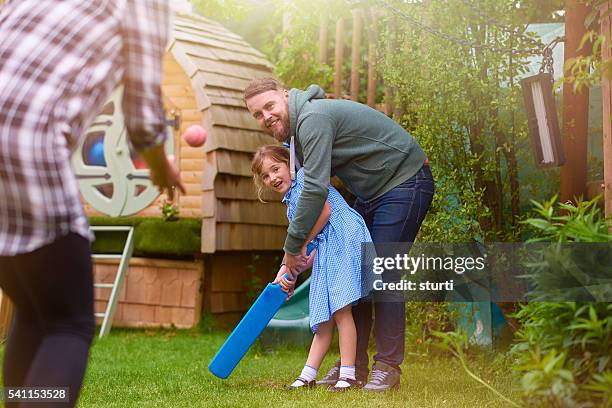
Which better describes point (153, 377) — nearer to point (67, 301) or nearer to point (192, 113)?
point (67, 301)

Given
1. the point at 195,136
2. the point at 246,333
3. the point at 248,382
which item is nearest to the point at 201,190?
the point at 195,136

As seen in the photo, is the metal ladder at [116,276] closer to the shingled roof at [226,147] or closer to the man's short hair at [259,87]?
the shingled roof at [226,147]

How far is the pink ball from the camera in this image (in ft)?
20.5

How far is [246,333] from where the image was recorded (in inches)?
137

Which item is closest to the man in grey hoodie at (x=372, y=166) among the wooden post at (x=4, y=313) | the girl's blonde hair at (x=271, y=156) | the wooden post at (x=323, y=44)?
the girl's blonde hair at (x=271, y=156)

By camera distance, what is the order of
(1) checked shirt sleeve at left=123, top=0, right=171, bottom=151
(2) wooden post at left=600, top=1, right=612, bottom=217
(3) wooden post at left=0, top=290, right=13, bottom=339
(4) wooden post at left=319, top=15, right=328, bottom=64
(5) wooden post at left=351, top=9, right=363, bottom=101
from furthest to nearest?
(4) wooden post at left=319, top=15, right=328, bottom=64 → (5) wooden post at left=351, top=9, right=363, bottom=101 → (3) wooden post at left=0, top=290, right=13, bottom=339 → (2) wooden post at left=600, top=1, right=612, bottom=217 → (1) checked shirt sleeve at left=123, top=0, right=171, bottom=151

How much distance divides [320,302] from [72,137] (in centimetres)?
195

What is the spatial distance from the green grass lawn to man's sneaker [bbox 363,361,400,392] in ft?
0.21

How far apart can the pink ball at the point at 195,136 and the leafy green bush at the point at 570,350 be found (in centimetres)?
438

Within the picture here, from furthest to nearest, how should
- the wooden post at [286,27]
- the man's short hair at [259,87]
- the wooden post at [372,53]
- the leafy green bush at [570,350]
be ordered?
the wooden post at [286,27] < the wooden post at [372,53] < the man's short hair at [259,87] < the leafy green bush at [570,350]

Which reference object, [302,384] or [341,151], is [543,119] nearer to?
[341,151]

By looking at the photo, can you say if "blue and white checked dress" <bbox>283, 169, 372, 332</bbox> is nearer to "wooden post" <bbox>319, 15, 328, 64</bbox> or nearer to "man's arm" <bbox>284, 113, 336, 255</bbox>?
"man's arm" <bbox>284, 113, 336, 255</bbox>

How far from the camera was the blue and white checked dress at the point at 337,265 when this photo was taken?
11.1 ft

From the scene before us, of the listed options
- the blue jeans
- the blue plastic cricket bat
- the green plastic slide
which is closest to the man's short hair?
the blue jeans
